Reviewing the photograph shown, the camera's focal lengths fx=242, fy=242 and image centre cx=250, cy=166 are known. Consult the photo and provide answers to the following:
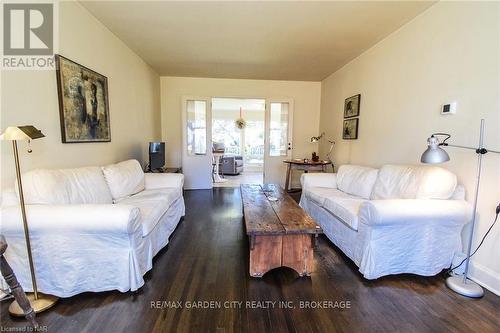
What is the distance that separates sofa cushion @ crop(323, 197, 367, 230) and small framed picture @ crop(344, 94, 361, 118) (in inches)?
68.7

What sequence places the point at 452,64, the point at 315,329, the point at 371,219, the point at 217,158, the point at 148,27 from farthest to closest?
1. the point at 217,158
2. the point at 148,27
3. the point at 452,64
4. the point at 371,219
5. the point at 315,329

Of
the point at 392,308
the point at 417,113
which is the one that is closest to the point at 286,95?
the point at 417,113

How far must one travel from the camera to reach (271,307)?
168 centimetres

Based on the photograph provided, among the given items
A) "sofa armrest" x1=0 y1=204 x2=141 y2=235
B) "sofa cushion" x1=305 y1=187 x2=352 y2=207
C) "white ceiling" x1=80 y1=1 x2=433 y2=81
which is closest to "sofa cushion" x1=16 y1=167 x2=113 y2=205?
"sofa armrest" x1=0 y1=204 x2=141 y2=235

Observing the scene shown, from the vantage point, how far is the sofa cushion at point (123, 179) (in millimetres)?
2605

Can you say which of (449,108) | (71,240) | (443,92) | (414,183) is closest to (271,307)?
(71,240)

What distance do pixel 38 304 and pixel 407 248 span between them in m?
2.80

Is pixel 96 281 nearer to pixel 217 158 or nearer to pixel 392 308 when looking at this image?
pixel 392 308

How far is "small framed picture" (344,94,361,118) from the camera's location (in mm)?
3853

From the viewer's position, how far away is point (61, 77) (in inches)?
88.5

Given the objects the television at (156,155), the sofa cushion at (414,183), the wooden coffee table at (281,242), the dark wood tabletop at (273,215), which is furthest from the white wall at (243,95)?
the wooden coffee table at (281,242)

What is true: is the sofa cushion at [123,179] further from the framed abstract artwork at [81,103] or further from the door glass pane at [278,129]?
the door glass pane at [278,129]

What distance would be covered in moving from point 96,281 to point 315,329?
5.11ft

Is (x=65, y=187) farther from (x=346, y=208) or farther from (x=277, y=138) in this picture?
(x=277, y=138)
